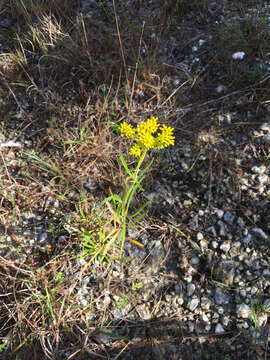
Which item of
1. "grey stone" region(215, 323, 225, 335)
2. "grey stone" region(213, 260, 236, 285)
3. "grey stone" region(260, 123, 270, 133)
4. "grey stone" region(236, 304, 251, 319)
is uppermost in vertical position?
"grey stone" region(260, 123, 270, 133)

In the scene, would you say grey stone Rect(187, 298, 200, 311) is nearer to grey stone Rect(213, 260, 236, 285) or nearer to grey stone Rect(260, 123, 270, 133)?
grey stone Rect(213, 260, 236, 285)

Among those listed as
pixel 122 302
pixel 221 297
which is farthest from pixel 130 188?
pixel 221 297

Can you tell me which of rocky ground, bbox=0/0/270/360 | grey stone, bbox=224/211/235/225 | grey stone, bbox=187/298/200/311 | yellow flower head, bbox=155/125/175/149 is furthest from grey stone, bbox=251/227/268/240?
yellow flower head, bbox=155/125/175/149

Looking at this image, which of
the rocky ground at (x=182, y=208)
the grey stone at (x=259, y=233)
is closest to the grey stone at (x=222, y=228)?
the rocky ground at (x=182, y=208)

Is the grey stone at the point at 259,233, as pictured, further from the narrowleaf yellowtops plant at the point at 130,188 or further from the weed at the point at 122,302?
the weed at the point at 122,302

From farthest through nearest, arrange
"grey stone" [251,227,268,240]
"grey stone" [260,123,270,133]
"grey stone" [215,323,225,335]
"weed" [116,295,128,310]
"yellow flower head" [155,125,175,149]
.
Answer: "grey stone" [260,123,270,133] → "grey stone" [251,227,268,240] → "weed" [116,295,128,310] → "grey stone" [215,323,225,335] → "yellow flower head" [155,125,175,149]

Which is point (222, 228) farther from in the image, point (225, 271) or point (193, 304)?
point (193, 304)

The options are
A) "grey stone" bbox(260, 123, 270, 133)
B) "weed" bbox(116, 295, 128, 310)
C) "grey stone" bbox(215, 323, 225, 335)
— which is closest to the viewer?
"grey stone" bbox(215, 323, 225, 335)

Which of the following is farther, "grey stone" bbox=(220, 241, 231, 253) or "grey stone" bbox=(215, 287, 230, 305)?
"grey stone" bbox=(220, 241, 231, 253)
